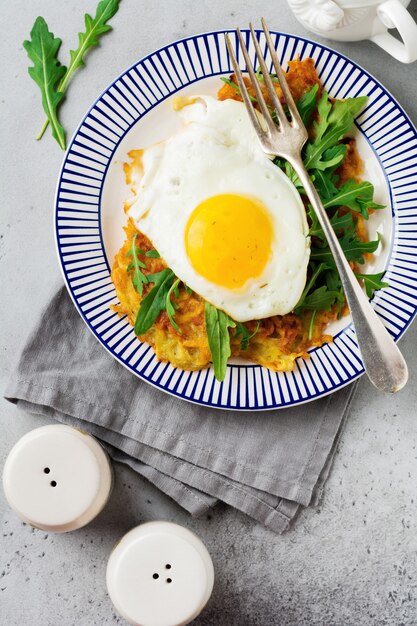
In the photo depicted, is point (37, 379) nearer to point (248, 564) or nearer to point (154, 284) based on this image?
point (154, 284)

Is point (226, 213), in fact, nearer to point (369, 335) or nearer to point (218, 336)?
point (218, 336)

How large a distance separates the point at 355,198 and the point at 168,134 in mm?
936

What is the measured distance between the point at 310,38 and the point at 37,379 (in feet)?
7.07

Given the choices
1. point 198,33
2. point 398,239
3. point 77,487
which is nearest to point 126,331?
point 77,487

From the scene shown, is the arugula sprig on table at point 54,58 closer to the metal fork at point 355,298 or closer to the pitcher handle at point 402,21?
the metal fork at point 355,298

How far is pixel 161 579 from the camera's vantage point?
311 cm

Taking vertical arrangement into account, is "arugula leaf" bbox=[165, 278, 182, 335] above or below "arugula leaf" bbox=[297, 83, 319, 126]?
below

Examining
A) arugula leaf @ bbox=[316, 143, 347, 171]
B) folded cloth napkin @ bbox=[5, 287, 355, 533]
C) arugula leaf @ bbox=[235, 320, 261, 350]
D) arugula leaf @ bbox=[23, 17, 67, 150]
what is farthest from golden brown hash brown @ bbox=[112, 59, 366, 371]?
arugula leaf @ bbox=[23, 17, 67, 150]

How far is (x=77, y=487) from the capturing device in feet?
10.2

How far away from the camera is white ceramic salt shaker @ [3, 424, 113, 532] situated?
310cm

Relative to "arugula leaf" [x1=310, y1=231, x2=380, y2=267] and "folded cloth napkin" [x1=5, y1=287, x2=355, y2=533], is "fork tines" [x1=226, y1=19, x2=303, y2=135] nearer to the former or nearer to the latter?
"arugula leaf" [x1=310, y1=231, x2=380, y2=267]

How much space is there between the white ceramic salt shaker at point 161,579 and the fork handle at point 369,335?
1208mm

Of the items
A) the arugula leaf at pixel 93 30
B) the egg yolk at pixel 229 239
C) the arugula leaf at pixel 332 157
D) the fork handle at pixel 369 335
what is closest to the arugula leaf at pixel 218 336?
the egg yolk at pixel 229 239

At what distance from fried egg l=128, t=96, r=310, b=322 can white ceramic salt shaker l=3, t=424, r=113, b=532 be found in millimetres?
976
